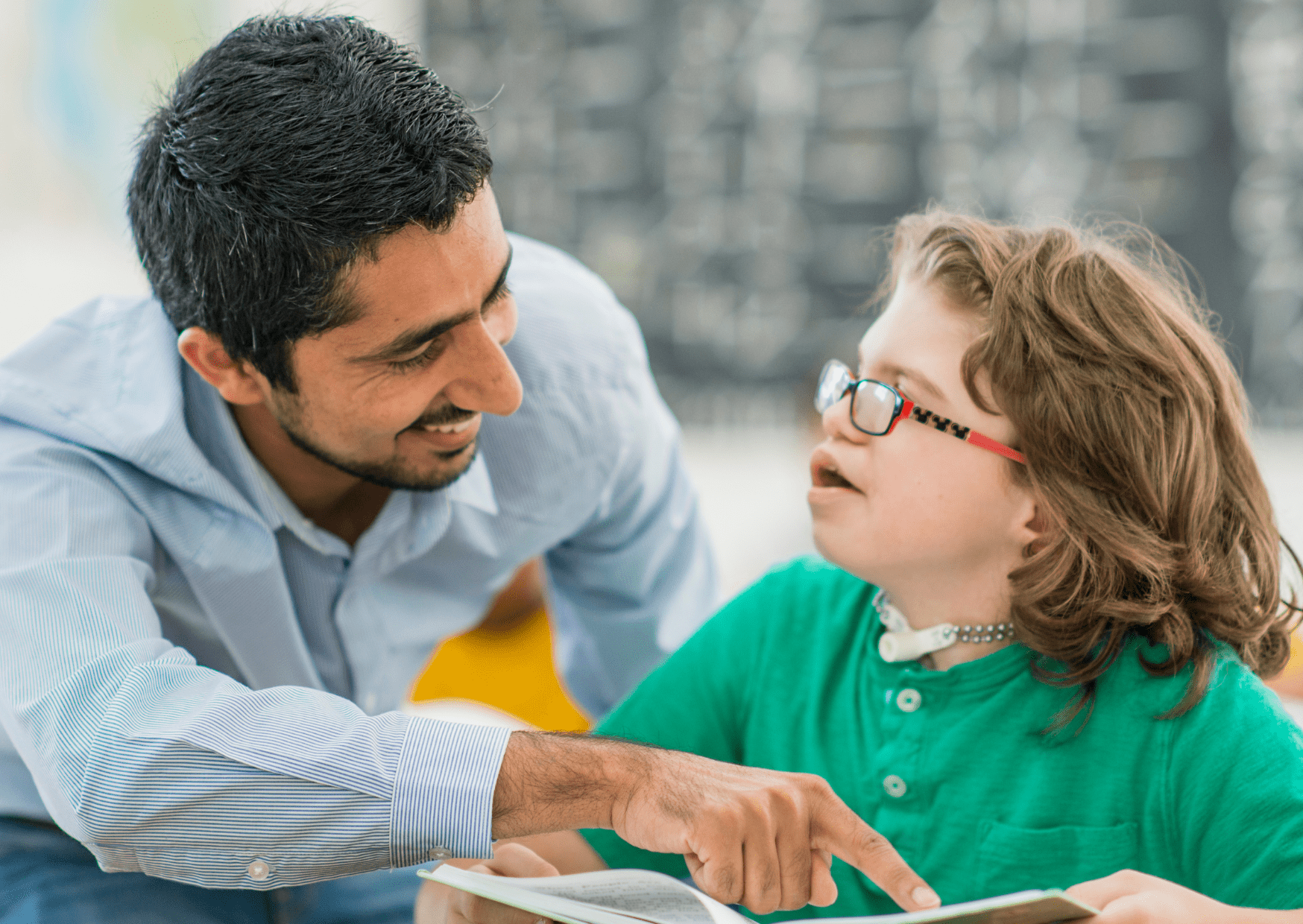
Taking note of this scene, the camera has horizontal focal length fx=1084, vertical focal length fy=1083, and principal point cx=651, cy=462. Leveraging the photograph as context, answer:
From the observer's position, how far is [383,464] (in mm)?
1317

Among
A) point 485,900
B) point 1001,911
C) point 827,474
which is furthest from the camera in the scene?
point 827,474

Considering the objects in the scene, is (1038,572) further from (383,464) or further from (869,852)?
(383,464)

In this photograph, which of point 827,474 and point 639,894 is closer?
point 639,894

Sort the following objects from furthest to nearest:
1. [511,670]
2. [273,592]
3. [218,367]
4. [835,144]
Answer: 1. [835,144]
2. [511,670]
3. [273,592]
4. [218,367]

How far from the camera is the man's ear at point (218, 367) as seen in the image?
1.22m

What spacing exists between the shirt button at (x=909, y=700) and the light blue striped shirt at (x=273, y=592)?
42 cm

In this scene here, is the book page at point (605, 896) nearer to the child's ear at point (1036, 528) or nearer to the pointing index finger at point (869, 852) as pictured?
the pointing index finger at point (869, 852)

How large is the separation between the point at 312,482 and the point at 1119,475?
→ 0.99 metres

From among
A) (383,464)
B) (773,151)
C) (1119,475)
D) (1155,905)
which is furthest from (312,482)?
(773,151)

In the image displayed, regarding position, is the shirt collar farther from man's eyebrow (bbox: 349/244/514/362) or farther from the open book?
the open book

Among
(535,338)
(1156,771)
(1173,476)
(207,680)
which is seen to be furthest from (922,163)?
(207,680)

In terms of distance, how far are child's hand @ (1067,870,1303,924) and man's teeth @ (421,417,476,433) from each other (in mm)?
808

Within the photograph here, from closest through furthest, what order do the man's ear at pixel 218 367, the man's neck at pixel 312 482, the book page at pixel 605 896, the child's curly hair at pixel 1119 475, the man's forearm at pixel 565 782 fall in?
the book page at pixel 605 896, the man's forearm at pixel 565 782, the child's curly hair at pixel 1119 475, the man's ear at pixel 218 367, the man's neck at pixel 312 482

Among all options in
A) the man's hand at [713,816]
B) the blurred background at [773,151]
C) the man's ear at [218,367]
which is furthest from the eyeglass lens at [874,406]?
the blurred background at [773,151]
